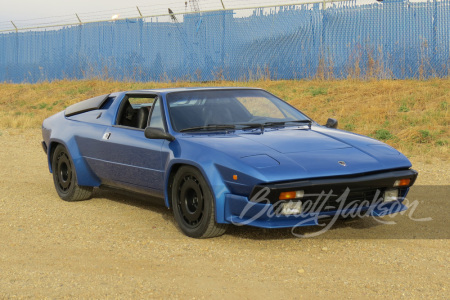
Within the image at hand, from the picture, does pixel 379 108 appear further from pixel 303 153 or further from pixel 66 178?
pixel 303 153

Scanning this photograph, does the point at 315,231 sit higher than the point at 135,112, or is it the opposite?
the point at 135,112

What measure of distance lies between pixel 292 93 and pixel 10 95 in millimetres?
13629

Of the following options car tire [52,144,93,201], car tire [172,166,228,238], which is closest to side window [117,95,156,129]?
car tire [52,144,93,201]

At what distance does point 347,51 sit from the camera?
19281mm

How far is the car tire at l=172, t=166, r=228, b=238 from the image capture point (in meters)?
5.72

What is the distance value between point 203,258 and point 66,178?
3376 mm

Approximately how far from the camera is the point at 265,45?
842 inches

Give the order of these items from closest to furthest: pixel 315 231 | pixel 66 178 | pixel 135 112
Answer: pixel 315 231, pixel 135 112, pixel 66 178

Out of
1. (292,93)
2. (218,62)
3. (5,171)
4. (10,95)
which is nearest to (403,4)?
(292,93)

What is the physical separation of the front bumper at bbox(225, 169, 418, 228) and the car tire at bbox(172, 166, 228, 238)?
221 mm

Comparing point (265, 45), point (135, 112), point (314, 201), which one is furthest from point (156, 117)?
point (265, 45)

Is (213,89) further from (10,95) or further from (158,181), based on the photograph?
(10,95)

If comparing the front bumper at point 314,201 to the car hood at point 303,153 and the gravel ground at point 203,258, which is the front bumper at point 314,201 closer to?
the car hood at point 303,153

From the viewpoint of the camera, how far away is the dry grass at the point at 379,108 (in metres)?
12.9
